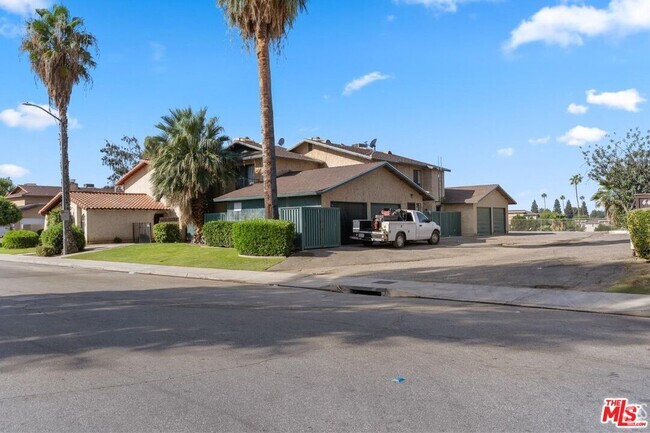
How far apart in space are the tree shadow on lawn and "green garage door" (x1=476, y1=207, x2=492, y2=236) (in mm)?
31175

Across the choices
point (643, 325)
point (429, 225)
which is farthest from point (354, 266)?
point (643, 325)

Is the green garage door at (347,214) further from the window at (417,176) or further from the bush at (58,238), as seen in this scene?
the bush at (58,238)

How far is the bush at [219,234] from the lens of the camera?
92.9ft

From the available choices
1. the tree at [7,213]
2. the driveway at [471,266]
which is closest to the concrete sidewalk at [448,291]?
the driveway at [471,266]

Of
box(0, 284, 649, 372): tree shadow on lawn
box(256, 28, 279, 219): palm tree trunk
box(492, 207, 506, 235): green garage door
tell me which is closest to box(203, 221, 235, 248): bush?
box(256, 28, 279, 219): palm tree trunk

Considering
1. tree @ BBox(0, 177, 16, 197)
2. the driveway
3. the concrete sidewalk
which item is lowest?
the concrete sidewalk

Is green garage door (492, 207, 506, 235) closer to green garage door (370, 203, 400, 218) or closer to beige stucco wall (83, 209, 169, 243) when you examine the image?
green garage door (370, 203, 400, 218)

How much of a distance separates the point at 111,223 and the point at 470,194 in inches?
1104

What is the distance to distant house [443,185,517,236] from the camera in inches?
1610

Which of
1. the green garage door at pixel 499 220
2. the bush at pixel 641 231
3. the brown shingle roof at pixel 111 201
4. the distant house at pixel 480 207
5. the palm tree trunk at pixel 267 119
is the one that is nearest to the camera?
the bush at pixel 641 231

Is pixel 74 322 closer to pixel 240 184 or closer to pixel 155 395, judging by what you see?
pixel 155 395

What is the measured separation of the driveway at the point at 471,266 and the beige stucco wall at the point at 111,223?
785 inches

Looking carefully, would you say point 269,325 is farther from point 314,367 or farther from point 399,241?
point 399,241

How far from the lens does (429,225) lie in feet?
94.2
